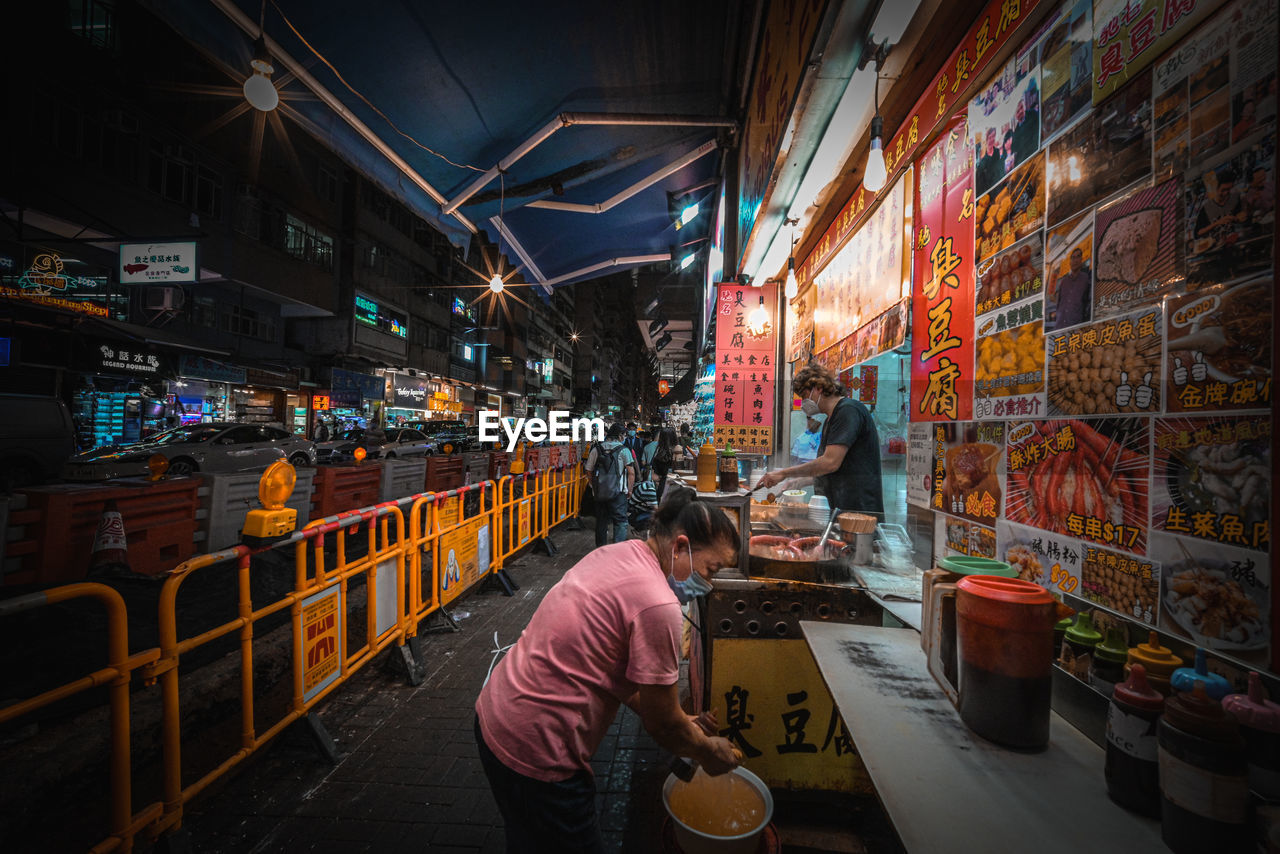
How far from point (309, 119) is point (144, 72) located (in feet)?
52.3

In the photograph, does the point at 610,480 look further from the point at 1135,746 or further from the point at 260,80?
the point at 1135,746

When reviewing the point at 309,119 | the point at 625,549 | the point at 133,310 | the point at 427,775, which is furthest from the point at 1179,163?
the point at 133,310

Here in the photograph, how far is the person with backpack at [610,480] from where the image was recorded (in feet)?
26.7

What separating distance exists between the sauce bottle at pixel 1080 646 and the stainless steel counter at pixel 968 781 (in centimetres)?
18

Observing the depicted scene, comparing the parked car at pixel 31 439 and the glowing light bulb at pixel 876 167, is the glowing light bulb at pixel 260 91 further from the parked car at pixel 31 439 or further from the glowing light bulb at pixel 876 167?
the parked car at pixel 31 439

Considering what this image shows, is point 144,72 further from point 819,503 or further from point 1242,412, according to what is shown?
point 1242,412

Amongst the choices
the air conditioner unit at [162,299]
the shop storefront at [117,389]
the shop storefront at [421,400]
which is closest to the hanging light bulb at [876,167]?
the air conditioner unit at [162,299]

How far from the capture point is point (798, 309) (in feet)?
25.1

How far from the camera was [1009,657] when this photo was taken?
4.56 ft

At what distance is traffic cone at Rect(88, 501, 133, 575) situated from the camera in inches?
215

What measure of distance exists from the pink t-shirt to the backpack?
246 inches

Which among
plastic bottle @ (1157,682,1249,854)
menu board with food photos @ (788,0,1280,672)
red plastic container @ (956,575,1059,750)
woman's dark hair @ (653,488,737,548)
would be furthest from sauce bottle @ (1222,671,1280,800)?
woman's dark hair @ (653,488,737,548)

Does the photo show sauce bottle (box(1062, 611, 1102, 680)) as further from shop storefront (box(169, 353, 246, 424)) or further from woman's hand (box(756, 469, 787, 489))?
shop storefront (box(169, 353, 246, 424))

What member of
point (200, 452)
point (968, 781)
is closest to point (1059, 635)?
point (968, 781)
